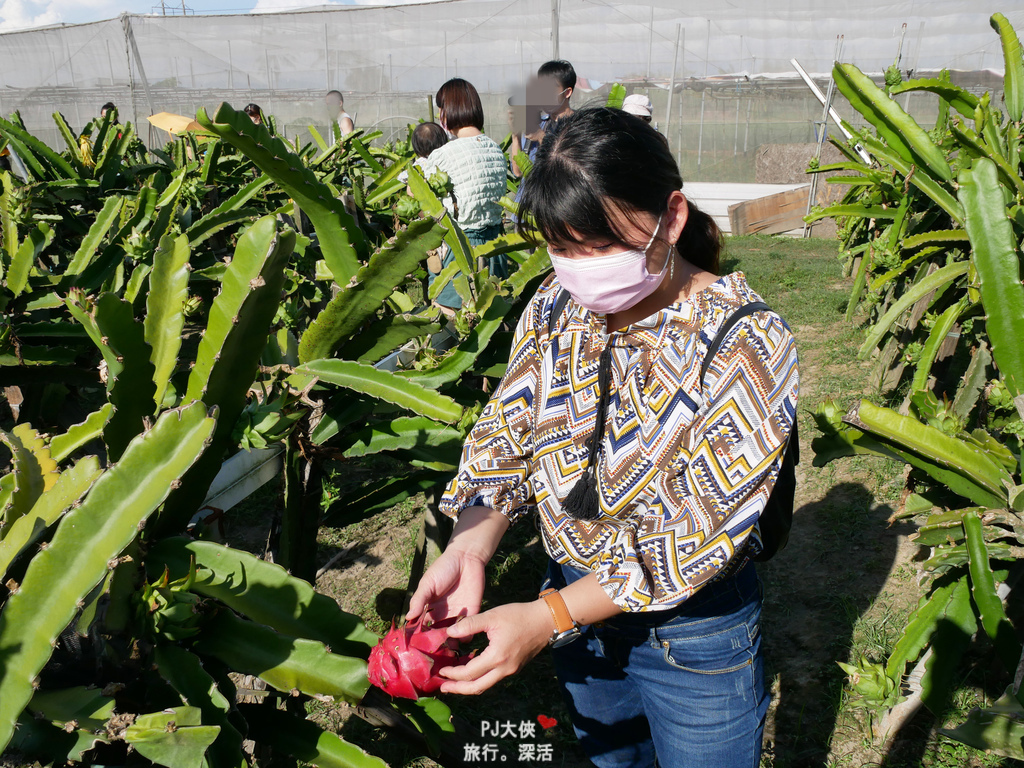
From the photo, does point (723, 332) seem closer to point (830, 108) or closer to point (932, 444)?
point (932, 444)

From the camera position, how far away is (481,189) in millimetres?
3453

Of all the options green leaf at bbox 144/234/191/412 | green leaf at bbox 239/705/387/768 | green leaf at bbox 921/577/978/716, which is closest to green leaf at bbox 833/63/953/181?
green leaf at bbox 921/577/978/716

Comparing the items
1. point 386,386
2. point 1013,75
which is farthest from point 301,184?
point 1013,75

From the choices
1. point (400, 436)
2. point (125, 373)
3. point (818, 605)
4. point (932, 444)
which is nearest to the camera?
point (125, 373)

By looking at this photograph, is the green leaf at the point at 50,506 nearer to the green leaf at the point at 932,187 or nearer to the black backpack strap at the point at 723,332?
the black backpack strap at the point at 723,332

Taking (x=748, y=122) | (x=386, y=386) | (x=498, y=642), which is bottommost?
(x=748, y=122)

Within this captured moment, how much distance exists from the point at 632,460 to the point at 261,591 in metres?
0.65

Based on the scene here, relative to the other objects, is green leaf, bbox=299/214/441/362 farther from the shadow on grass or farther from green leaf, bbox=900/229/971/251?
green leaf, bbox=900/229/971/251

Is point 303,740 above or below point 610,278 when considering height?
below

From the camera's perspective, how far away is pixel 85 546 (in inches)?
39.9

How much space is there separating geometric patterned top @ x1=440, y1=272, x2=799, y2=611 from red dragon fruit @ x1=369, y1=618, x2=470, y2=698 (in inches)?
10.5

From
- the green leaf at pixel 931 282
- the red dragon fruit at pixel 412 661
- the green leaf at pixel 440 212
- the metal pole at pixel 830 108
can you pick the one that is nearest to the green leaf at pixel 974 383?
the green leaf at pixel 931 282

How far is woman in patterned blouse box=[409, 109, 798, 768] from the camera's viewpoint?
1114 mm

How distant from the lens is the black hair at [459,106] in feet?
12.4
